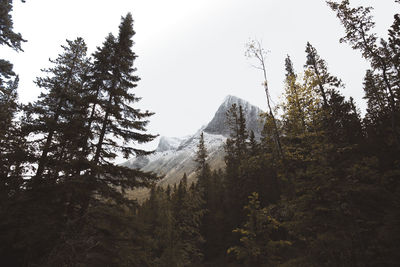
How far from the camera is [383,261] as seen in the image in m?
5.21

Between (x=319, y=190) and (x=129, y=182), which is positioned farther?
(x=129, y=182)

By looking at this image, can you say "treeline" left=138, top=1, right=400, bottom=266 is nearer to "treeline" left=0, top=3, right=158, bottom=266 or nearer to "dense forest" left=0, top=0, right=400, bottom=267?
"dense forest" left=0, top=0, right=400, bottom=267

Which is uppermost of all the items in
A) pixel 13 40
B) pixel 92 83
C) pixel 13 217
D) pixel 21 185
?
pixel 13 40

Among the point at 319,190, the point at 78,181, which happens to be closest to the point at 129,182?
the point at 78,181

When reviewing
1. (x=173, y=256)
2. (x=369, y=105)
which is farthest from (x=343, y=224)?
(x=369, y=105)

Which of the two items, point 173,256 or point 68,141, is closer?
point 68,141

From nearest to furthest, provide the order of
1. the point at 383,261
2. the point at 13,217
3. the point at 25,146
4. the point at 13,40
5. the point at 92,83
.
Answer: the point at 383,261
the point at 13,217
the point at 13,40
the point at 25,146
the point at 92,83

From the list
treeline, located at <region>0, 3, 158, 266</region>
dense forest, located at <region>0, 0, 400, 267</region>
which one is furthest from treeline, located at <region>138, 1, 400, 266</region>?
treeline, located at <region>0, 3, 158, 266</region>

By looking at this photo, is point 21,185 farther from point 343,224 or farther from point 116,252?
point 343,224

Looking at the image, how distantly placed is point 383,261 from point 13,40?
678 inches

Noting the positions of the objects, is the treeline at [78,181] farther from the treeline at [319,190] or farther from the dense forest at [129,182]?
the treeline at [319,190]

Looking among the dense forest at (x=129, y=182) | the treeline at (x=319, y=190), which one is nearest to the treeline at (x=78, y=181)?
the dense forest at (x=129, y=182)

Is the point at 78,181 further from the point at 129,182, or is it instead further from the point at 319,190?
the point at 319,190

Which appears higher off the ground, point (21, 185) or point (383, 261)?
point (21, 185)
